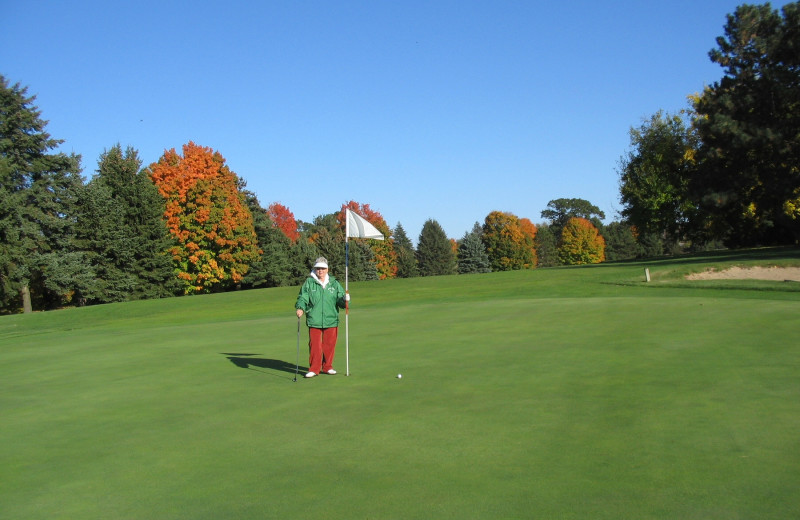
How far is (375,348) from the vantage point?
14609mm

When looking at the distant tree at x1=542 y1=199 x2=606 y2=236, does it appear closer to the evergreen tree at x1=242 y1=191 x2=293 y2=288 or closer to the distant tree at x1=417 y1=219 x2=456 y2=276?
the distant tree at x1=417 y1=219 x2=456 y2=276

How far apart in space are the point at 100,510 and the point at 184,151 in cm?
6681

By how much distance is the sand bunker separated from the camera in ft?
104

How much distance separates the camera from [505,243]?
115m

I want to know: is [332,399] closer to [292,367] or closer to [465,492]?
[292,367]

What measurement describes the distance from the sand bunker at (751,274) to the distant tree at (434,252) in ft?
268

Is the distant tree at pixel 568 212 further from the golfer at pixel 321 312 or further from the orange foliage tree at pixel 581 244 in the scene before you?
the golfer at pixel 321 312

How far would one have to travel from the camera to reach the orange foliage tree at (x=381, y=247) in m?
104

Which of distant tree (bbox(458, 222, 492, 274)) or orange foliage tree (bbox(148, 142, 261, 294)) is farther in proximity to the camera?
distant tree (bbox(458, 222, 492, 274))

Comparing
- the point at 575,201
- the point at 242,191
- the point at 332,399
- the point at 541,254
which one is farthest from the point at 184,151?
the point at 575,201

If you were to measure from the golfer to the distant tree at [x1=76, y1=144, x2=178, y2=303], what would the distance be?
50036 millimetres

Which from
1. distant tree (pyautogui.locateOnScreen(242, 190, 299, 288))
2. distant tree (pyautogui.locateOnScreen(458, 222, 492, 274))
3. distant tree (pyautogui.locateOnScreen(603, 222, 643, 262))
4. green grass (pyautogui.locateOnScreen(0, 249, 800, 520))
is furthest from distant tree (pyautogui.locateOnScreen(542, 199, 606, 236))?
green grass (pyautogui.locateOnScreen(0, 249, 800, 520))

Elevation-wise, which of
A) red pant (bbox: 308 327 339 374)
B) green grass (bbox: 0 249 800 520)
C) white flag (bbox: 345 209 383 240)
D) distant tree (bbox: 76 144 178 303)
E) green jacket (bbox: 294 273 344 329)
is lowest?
green grass (bbox: 0 249 800 520)

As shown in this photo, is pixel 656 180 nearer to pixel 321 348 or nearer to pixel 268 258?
pixel 268 258
